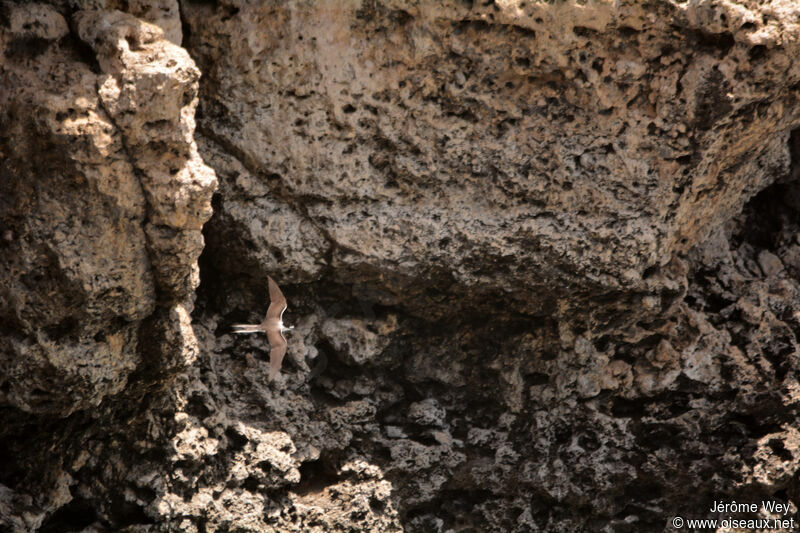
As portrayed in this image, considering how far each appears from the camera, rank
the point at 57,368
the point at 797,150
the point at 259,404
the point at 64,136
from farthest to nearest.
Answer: the point at 797,150 → the point at 259,404 → the point at 57,368 → the point at 64,136

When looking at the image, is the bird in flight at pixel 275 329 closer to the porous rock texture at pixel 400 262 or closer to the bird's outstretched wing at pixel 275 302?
the bird's outstretched wing at pixel 275 302

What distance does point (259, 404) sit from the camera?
3.91m

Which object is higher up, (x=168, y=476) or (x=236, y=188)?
(x=236, y=188)

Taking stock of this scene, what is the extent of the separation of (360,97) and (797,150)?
6.62ft

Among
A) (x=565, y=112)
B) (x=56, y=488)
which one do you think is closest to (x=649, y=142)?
(x=565, y=112)

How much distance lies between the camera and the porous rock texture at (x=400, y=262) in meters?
3.09

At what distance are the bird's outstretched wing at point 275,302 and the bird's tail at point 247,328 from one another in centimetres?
9

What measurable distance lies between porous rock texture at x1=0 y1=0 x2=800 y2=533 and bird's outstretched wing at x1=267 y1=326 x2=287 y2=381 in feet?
0.83

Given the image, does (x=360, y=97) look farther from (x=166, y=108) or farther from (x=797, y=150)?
(x=797, y=150)

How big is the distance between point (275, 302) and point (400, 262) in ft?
1.82

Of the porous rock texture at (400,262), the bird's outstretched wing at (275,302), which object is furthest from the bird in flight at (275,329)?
the porous rock texture at (400,262)

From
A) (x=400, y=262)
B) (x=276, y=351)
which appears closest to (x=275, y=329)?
(x=276, y=351)

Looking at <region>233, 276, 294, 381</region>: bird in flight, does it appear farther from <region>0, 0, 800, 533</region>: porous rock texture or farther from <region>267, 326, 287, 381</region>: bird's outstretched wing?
<region>0, 0, 800, 533</region>: porous rock texture

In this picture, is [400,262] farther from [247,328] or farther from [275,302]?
[247,328]
